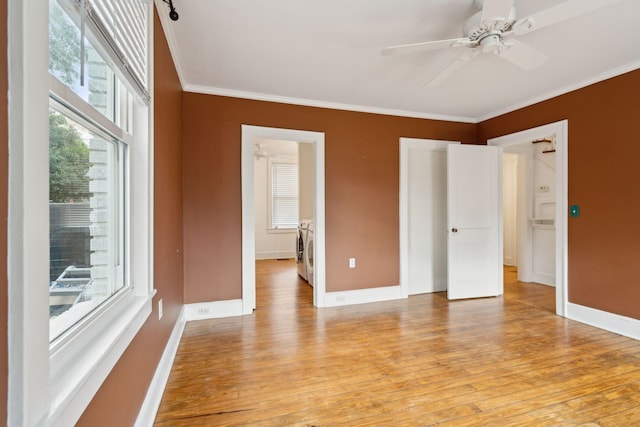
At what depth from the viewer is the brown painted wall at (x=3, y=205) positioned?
587 millimetres

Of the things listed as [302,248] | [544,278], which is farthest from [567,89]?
[302,248]

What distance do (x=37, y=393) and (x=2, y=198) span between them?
A: 426mm

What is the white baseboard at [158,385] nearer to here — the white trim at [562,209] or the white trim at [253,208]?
the white trim at [253,208]

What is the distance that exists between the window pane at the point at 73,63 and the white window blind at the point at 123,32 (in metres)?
0.05

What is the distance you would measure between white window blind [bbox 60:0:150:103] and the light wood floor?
177 centimetres

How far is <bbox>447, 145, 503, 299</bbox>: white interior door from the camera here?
3895 millimetres

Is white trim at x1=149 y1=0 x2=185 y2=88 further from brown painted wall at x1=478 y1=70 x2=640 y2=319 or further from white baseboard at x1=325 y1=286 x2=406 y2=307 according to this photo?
brown painted wall at x1=478 y1=70 x2=640 y2=319

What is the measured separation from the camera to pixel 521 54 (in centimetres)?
201

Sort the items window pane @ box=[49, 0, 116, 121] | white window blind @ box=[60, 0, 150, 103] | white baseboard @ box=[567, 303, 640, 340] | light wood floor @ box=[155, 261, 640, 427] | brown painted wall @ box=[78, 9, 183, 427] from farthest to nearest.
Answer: white baseboard @ box=[567, 303, 640, 340], light wood floor @ box=[155, 261, 640, 427], brown painted wall @ box=[78, 9, 183, 427], white window blind @ box=[60, 0, 150, 103], window pane @ box=[49, 0, 116, 121]

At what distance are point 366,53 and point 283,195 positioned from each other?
5.05 metres

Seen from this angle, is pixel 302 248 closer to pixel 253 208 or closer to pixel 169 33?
pixel 253 208

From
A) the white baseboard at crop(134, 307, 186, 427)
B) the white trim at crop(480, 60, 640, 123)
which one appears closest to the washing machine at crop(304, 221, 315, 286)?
the white baseboard at crop(134, 307, 186, 427)

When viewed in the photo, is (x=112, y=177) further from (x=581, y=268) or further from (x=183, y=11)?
(x=581, y=268)

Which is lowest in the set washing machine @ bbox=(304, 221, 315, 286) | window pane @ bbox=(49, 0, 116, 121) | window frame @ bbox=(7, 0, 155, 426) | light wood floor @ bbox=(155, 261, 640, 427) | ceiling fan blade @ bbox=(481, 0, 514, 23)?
light wood floor @ bbox=(155, 261, 640, 427)
